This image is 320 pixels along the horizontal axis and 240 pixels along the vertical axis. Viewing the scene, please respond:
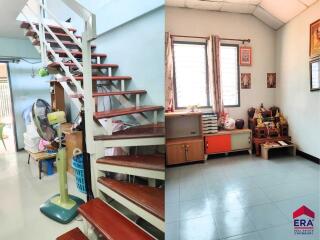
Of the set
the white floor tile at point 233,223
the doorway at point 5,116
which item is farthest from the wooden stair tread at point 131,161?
the doorway at point 5,116

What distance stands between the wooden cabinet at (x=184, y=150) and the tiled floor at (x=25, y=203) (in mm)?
917

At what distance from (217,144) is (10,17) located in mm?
2000

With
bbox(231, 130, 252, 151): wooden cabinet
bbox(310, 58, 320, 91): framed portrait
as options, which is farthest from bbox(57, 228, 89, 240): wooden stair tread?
bbox(310, 58, 320, 91): framed portrait

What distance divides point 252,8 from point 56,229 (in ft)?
4.35

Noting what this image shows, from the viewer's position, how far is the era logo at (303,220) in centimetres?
67

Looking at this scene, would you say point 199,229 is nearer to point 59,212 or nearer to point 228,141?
point 228,141

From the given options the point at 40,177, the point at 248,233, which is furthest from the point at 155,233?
the point at 40,177

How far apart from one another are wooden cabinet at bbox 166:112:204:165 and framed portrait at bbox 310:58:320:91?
278 millimetres

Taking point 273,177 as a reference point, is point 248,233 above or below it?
below

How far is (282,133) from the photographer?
64 centimetres

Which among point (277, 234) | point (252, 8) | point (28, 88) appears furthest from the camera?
point (28, 88)

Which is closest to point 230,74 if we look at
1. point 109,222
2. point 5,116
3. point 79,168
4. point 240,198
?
point 240,198

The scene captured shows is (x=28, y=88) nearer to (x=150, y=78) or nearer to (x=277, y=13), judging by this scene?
(x=150, y=78)

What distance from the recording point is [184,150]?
0.58m
